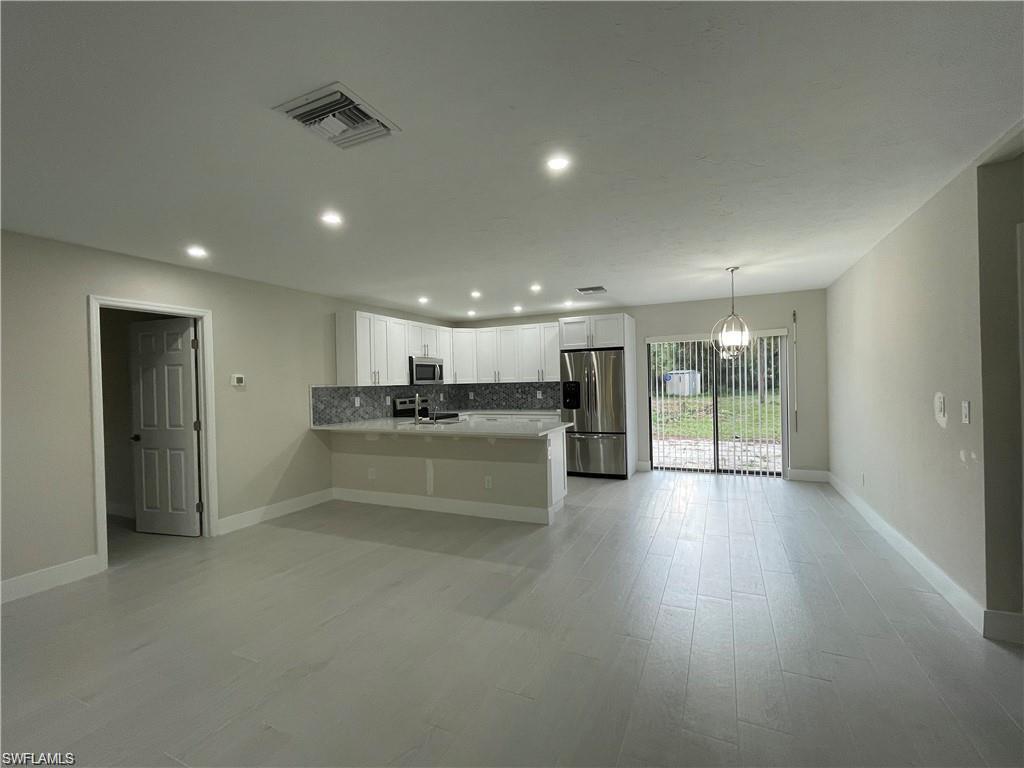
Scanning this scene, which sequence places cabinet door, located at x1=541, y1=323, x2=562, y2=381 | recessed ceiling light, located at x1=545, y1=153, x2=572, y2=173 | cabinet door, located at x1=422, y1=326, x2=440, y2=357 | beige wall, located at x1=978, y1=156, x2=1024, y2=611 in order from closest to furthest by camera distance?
recessed ceiling light, located at x1=545, y1=153, x2=572, y2=173
beige wall, located at x1=978, y1=156, x2=1024, y2=611
cabinet door, located at x1=422, y1=326, x2=440, y2=357
cabinet door, located at x1=541, y1=323, x2=562, y2=381

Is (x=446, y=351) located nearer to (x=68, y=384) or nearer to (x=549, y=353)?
(x=549, y=353)

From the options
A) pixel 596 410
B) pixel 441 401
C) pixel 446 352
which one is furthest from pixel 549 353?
pixel 441 401

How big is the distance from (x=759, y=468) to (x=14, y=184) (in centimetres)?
774

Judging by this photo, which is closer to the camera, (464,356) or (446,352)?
(446,352)

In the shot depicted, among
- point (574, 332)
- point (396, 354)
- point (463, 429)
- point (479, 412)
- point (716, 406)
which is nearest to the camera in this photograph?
point (463, 429)

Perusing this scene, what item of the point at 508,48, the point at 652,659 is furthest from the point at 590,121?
the point at 652,659

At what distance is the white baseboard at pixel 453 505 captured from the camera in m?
4.73

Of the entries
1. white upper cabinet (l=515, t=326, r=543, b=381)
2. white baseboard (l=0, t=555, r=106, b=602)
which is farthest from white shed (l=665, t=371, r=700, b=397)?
white baseboard (l=0, t=555, r=106, b=602)

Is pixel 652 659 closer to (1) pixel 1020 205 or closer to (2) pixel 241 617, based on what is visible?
(2) pixel 241 617

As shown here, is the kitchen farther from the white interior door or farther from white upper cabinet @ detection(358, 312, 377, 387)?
the white interior door

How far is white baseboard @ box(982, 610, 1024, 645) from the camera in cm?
243

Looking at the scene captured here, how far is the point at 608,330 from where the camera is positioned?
6.77m

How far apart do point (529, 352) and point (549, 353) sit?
35cm

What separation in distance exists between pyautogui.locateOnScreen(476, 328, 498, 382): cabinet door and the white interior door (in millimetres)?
4206
